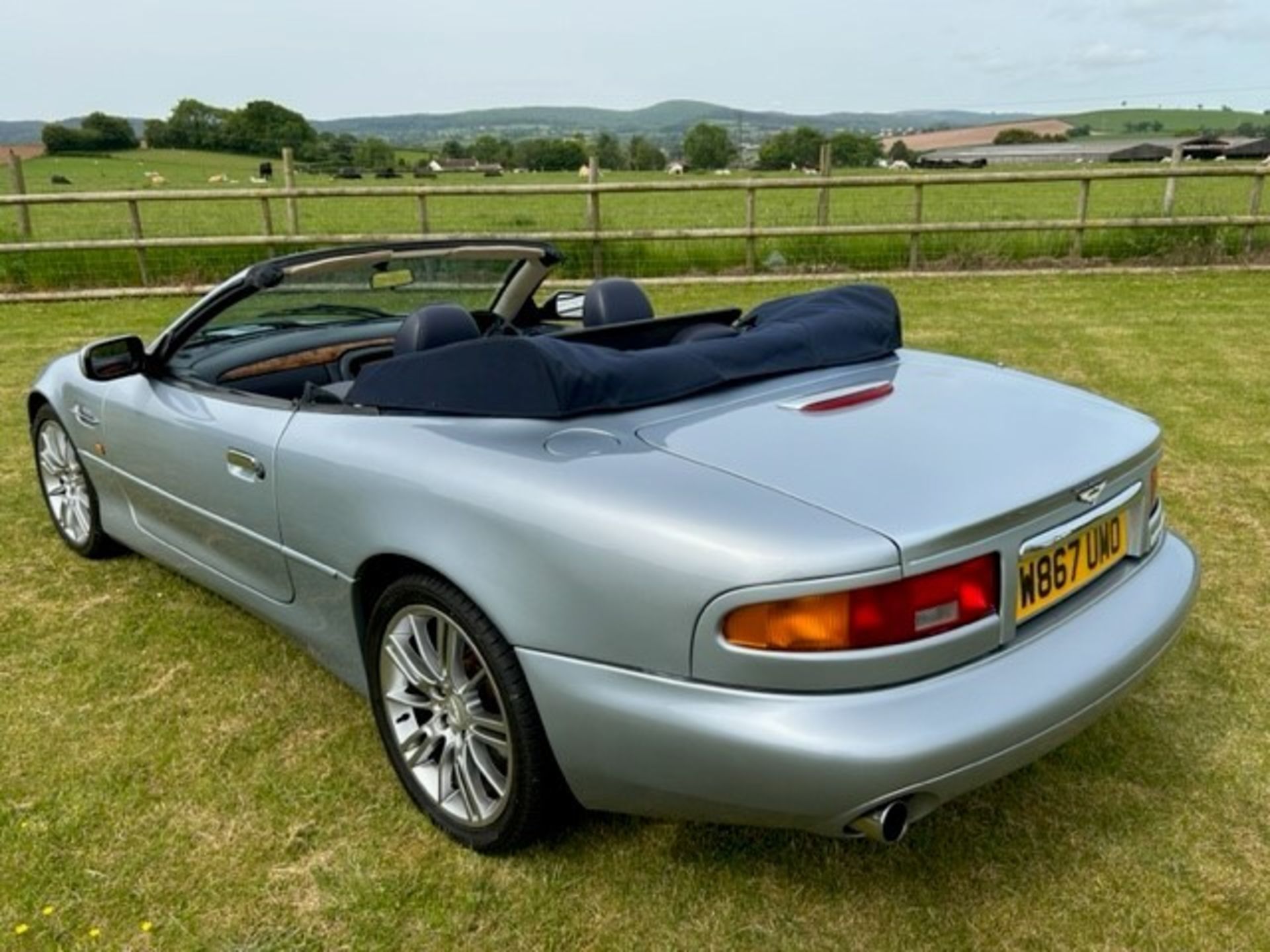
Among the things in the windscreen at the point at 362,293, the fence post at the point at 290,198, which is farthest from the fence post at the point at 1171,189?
the windscreen at the point at 362,293

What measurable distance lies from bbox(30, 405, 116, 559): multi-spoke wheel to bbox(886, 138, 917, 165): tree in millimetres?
38713

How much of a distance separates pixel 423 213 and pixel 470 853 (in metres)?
10.1

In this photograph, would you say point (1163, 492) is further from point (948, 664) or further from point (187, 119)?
point (187, 119)

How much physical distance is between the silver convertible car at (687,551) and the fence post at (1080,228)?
984cm

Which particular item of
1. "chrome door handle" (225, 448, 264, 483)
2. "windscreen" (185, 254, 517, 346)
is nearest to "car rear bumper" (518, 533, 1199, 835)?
"chrome door handle" (225, 448, 264, 483)

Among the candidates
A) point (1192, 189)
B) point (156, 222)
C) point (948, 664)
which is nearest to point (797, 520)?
point (948, 664)

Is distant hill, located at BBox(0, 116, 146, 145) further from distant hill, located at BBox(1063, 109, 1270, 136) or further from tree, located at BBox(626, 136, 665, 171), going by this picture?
distant hill, located at BBox(1063, 109, 1270, 136)

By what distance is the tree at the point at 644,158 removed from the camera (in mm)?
42188

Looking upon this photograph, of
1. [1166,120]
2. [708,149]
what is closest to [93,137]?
[708,149]

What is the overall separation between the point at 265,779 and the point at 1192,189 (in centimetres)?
2208

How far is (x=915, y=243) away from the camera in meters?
11.7

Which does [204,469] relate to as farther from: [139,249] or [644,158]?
[644,158]

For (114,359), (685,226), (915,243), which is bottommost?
(685,226)

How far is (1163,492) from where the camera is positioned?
177 inches
